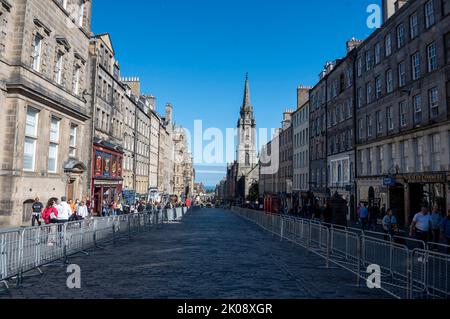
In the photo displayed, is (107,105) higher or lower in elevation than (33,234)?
higher

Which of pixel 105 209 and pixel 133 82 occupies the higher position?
pixel 133 82

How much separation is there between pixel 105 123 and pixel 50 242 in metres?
27.3

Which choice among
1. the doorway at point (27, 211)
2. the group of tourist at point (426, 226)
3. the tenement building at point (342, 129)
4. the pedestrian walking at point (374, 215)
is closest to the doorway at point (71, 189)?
the doorway at point (27, 211)

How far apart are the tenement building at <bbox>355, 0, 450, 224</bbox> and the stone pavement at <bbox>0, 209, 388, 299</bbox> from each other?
15761mm

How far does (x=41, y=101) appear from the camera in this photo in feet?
72.4

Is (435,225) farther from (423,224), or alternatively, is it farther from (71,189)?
(71,189)

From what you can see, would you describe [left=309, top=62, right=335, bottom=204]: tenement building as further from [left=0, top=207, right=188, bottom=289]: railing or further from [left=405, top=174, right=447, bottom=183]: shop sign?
[left=0, top=207, right=188, bottom=289]: railing

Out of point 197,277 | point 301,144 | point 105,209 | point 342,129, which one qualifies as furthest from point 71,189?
point 301,144

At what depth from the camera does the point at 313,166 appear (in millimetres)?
51156

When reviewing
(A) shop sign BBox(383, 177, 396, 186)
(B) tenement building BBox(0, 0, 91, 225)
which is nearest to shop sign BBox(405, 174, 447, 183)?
(A) shop sign BBox(383, 177, 396, 186)

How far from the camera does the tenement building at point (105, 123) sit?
3281 centimetres

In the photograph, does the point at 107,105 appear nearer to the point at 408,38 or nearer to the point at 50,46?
the point at 50,46

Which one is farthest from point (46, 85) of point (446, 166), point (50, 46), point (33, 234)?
point (446, 166)
